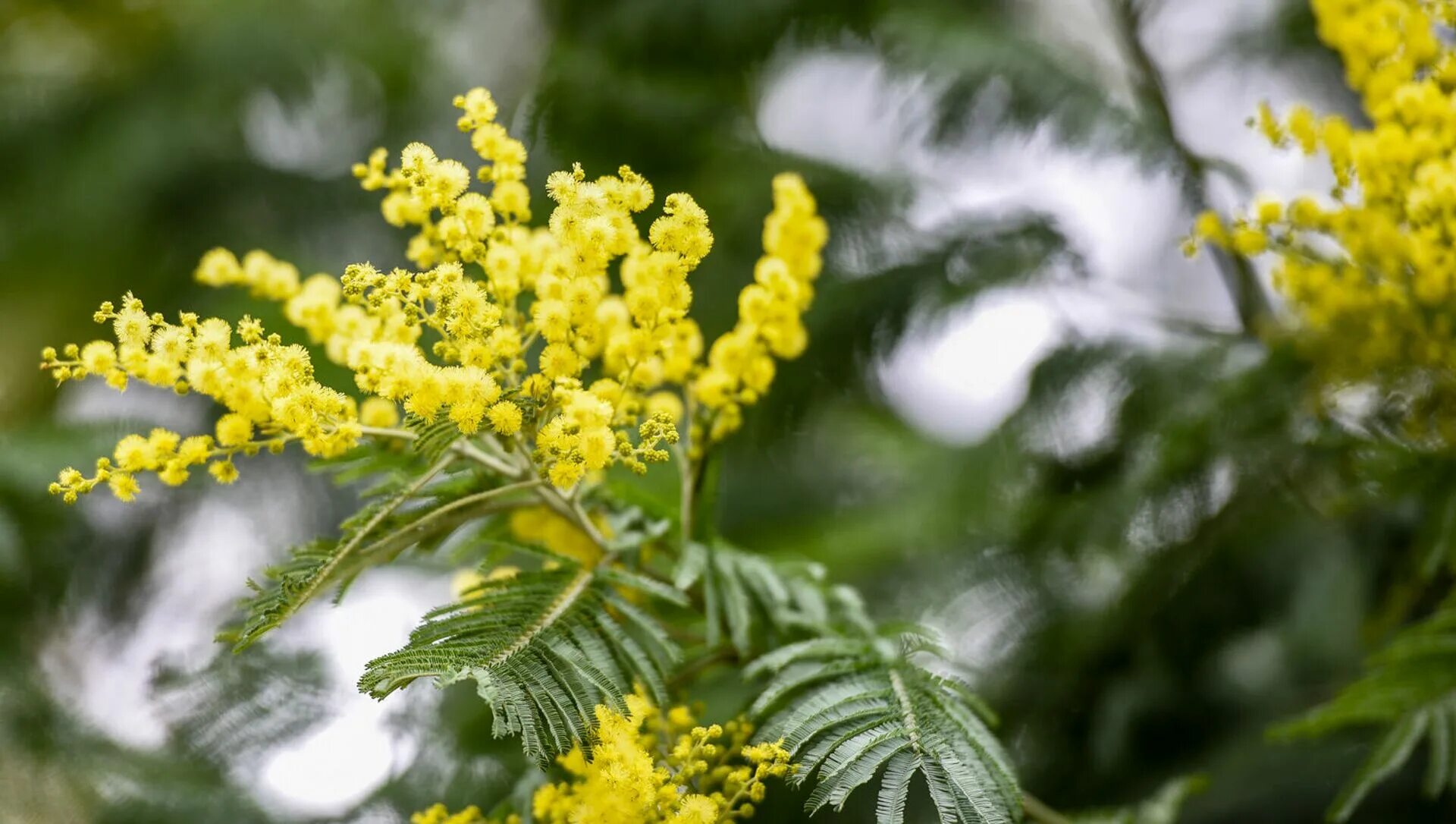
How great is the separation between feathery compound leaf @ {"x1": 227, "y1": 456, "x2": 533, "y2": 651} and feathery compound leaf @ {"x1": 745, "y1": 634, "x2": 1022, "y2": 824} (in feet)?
0.88

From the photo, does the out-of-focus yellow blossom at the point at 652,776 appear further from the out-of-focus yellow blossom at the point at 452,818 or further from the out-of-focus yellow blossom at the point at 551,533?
the out-of-focus yellow blossom at the point at 551,533

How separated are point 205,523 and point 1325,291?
202 cm

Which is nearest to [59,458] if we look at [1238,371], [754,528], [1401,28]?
[754,528]

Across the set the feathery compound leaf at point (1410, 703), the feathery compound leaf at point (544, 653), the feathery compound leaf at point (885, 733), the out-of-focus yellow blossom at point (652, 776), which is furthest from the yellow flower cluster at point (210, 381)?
the feathery compound leaf at point (1410, 703)

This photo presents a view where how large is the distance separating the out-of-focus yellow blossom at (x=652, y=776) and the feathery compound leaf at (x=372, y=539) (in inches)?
7.5

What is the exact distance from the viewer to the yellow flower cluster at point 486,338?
79cm

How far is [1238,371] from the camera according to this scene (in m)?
1.60

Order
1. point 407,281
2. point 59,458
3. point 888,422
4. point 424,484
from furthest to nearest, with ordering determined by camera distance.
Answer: point 888,422 → point 59,458 → point 424,484 → point 407,281

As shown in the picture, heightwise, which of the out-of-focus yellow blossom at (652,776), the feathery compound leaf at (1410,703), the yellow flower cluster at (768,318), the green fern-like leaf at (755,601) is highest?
the yellow flower cluster at (768,318)

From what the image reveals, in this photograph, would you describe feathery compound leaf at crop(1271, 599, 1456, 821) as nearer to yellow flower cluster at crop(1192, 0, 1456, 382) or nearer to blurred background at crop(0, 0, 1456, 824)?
blurred background at crop(0, 0, 1456, 824)

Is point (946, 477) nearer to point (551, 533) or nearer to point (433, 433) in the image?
point (551, 533)

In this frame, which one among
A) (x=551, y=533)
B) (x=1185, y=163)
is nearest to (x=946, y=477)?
(x=1185, y=163)

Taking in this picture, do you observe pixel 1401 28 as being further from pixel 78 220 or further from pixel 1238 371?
pixel 78 220

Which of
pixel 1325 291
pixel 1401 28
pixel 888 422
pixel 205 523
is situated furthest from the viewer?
pixel 888 422
